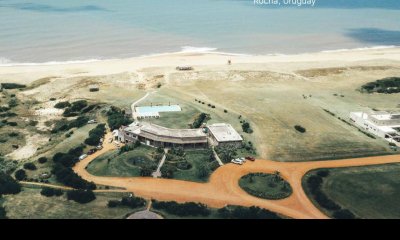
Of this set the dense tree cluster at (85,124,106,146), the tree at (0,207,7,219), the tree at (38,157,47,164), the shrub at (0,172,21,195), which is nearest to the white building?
the dense tree cluster at (85,124,106,146)

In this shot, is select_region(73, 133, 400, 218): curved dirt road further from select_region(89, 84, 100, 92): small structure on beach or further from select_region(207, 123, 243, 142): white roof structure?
select_region(89, 84, 100, 92): small structure on beach

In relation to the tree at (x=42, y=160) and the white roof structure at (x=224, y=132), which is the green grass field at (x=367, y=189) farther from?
the tree at (x=42, y=160)

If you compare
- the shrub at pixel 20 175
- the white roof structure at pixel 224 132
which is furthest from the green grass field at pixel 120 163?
Result: the white roof structure at pixel 224 132

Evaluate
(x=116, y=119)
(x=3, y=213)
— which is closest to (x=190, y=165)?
(x=116, y=119)

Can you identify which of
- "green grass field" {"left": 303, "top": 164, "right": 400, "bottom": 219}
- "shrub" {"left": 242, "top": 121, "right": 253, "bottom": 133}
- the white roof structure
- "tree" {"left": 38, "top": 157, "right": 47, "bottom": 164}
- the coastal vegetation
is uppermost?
the white roof structure
